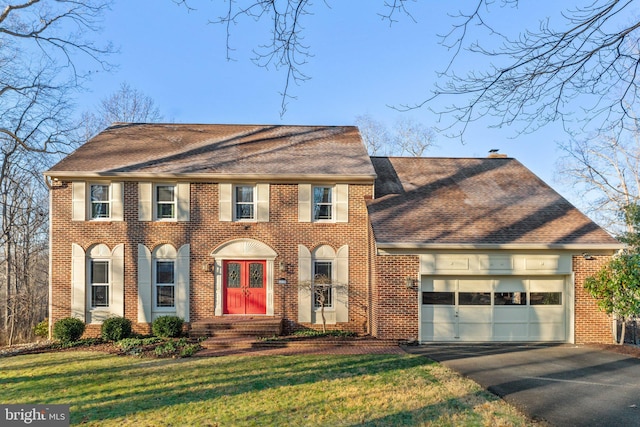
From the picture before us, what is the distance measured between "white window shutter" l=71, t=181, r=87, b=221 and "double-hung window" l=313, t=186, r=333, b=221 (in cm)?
768

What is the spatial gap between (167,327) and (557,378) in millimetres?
10557

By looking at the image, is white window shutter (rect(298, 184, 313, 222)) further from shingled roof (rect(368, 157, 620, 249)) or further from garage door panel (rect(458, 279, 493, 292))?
garage door panel (rect(458, 279, 493, 292))

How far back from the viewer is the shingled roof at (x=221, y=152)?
13.2 meters

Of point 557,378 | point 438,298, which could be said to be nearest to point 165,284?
point 438,298

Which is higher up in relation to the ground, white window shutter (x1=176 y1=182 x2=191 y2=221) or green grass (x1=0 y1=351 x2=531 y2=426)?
white window shutter (x1=176 y1=182 x2=191 y2=221)

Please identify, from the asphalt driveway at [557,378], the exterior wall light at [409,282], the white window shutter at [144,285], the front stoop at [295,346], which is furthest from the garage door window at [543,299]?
the white window shutter at [144,285]

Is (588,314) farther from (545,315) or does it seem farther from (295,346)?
(295,346)

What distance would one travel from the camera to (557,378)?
26.8 ft

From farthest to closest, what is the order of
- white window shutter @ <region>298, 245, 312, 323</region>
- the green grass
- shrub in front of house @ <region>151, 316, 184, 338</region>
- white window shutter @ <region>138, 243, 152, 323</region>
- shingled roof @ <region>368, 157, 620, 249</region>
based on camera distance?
white window shutter @ <region>298, 245, 312, 323</region> → white window shutter @ <region>138, 243, 152, 323</region> → shrub in front of house @ <region>151, 316, 184, 338</region> → shingled roof @ <region>368, 157, 620, 249</region> → the green grass

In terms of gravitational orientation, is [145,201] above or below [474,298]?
above

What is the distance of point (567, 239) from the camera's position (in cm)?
1184

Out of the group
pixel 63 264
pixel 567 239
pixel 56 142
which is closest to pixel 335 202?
pixel 567 239

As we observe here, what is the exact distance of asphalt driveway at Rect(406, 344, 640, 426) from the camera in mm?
6211
